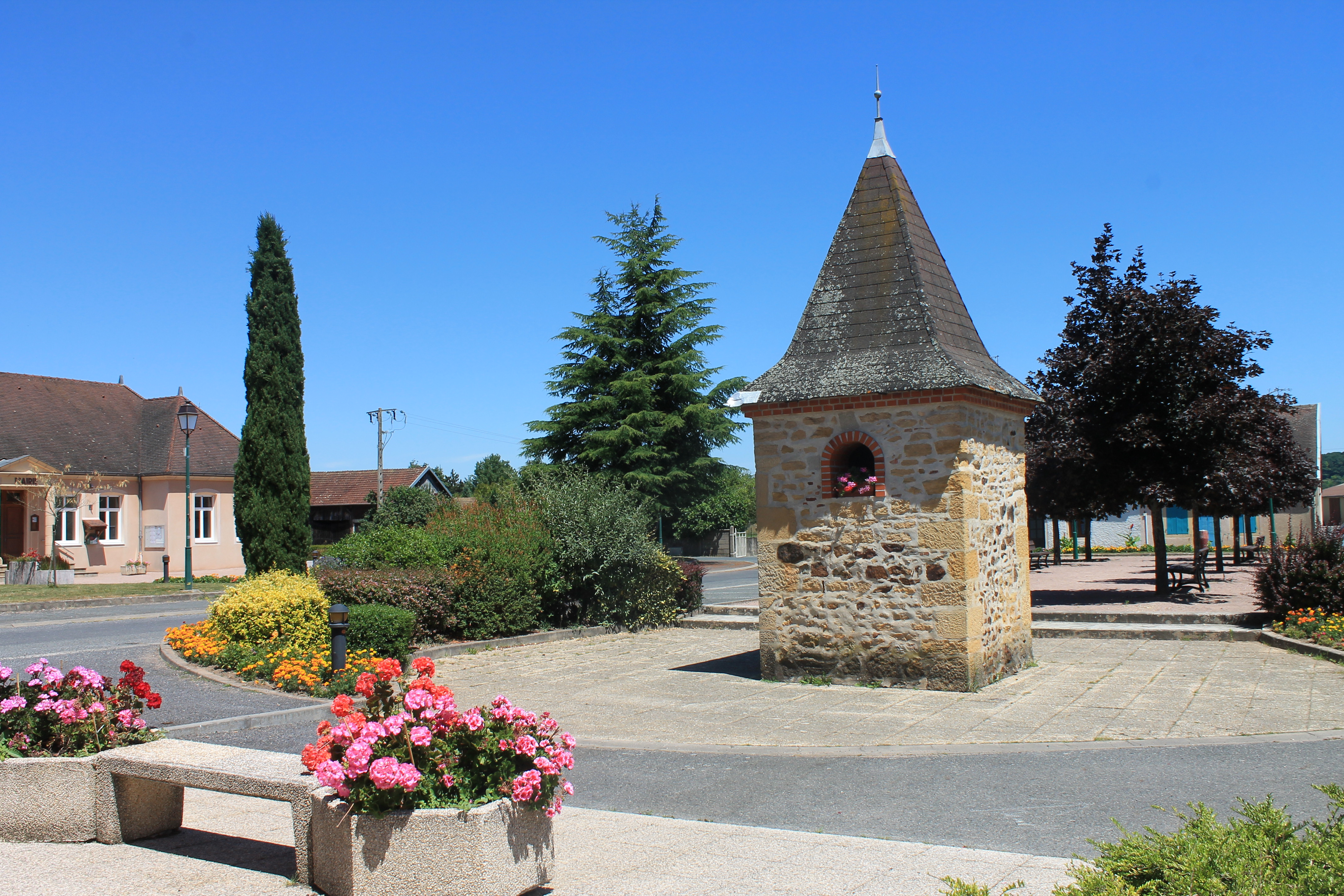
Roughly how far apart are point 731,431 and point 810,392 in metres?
20.1

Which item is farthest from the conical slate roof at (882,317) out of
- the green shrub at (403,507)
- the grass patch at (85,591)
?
the green shrub at (403,507)

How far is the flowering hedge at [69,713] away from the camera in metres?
5.52

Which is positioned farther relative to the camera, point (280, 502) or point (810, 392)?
point (280, 502)

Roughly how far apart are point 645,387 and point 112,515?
1891cm

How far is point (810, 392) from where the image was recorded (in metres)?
10.8

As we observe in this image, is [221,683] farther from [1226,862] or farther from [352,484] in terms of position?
[352,484]

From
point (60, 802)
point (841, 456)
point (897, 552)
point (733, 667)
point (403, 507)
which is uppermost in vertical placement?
point (841, 456)

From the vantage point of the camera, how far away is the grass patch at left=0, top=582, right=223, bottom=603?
2195 centimetres

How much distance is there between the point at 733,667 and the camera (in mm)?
12281

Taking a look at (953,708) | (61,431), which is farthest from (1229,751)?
(61,431)

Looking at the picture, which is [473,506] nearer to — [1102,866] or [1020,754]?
[1020,754]

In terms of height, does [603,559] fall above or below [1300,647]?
above

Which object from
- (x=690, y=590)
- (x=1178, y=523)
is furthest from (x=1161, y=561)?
(x=1178, y=523)

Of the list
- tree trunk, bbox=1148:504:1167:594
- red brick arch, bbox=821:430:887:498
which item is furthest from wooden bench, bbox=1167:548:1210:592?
red brick arch, bbox=821:430:887:498
